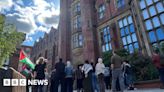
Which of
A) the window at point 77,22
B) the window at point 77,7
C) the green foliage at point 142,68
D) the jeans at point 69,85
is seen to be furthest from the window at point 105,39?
the jeans at point 69,85

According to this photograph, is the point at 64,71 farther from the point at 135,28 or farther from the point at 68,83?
the point at 135,28

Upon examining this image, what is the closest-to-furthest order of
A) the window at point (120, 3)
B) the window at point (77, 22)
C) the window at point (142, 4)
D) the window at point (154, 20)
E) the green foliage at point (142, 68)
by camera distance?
the green foliage at point (142, 68) → the window at point (154, 20) → the window at point (142, 4) → the window at point (120, 3) → the window at point (77, 22)

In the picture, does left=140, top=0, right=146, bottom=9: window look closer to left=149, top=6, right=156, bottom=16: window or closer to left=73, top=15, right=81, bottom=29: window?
left=149, top=6, right=156, bottom=16: window

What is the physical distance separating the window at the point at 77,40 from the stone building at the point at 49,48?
36.6 ft

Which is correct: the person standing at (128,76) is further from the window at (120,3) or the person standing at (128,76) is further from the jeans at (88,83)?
the window at (120,3)

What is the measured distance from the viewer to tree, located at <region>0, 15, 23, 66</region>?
21328mm

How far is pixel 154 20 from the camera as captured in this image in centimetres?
1436

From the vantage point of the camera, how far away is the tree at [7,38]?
2133cm

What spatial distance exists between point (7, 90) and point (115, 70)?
518cm

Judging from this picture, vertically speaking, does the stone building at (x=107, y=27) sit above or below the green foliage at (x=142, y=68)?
above

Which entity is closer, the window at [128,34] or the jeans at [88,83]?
the jeans at [88,83]

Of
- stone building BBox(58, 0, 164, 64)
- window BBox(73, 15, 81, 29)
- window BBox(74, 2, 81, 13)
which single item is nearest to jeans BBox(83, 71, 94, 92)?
stone building BBox(58, 0, 164, 64)

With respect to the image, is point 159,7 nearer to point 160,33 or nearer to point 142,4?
point 142,4

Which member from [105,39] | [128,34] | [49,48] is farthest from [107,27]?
[49,48]
